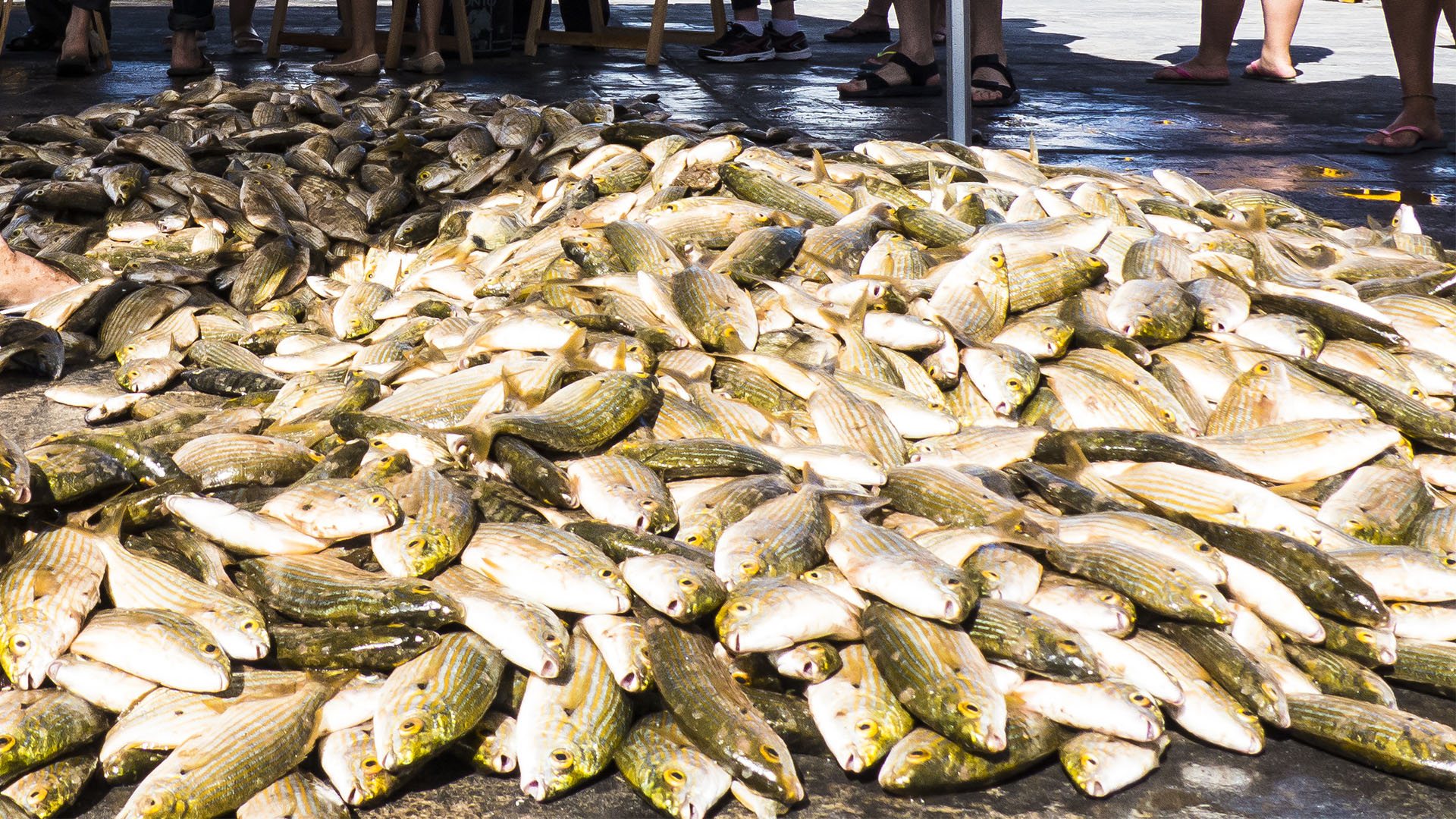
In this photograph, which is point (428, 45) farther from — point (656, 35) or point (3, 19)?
point (3, 19)

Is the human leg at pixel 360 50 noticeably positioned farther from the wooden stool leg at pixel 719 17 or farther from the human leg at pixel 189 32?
the wooden stool leg at pixel 719 17

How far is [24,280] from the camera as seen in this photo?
3662mm

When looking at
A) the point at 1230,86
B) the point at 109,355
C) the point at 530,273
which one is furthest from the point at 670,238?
the point at 1230,86

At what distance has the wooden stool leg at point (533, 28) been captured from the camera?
31.5ft

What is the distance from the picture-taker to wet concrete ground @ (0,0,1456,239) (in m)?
6.09

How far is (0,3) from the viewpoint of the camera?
29.5 feet

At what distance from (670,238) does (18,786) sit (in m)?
2.30

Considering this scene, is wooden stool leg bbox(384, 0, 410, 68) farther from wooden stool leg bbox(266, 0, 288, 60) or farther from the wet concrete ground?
wooden stool leg bbox(266, 0, 288, 60)

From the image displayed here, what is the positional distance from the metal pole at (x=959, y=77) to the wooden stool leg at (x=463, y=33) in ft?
17.2

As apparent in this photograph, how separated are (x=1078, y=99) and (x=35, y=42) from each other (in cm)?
886

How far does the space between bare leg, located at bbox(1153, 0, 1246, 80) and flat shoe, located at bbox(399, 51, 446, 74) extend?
19.0 ft

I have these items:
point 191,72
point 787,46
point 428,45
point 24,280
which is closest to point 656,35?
point 787,46

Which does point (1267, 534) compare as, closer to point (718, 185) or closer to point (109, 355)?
point (718, 185)

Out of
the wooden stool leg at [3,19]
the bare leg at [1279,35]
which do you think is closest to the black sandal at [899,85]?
the bare leg at [1279,35]
